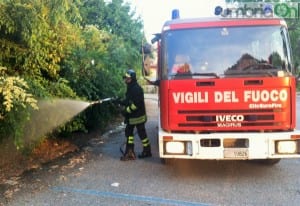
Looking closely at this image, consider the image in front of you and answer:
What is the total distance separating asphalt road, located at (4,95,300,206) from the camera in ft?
17.3

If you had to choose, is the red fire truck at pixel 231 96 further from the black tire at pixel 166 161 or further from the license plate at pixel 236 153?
the black tire at pixel 166 161

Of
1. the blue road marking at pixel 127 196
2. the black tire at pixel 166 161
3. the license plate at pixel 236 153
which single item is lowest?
the black tire at pixel 166 161

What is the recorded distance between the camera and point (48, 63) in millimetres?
7652

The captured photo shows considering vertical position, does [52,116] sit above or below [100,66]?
below

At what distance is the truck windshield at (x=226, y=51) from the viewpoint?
19.7 feet

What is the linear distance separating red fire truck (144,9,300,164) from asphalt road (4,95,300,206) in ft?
1.58

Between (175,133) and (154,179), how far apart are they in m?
0.86

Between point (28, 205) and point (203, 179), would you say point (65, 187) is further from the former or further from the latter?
point (203, 179)

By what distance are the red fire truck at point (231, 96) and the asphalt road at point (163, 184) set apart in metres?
0.48

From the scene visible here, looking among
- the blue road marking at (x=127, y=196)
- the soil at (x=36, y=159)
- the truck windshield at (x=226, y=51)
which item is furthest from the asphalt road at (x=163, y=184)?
the truck windshield at (x=226, y=51)

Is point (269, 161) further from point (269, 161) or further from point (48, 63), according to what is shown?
point (48, 63)

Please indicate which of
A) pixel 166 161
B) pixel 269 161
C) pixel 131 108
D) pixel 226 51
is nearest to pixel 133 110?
pixel 131 108

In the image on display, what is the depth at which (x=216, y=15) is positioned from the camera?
6723mm

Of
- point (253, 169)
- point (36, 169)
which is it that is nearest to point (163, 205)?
point (253, 169)
